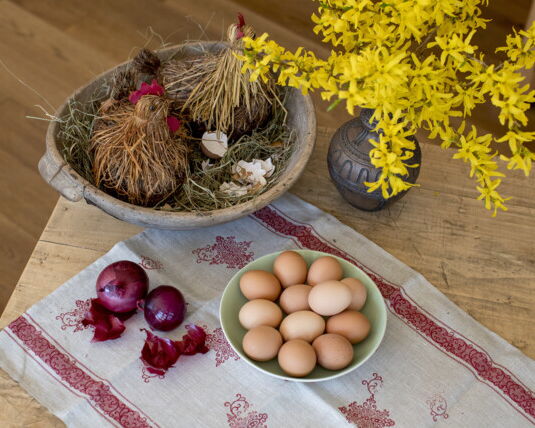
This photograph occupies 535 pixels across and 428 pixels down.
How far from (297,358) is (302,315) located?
0.06m

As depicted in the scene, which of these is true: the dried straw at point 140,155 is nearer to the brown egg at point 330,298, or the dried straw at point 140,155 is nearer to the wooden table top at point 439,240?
the wooden table top at point 439,240

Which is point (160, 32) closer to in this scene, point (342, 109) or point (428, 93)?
point (342, 109)

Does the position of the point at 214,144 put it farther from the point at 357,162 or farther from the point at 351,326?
the point at 351,326

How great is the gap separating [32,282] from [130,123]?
0.89 feet

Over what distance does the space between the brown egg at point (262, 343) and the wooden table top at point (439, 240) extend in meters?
0.28

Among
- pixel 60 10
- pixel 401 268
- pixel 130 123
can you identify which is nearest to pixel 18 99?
pixel 60 10

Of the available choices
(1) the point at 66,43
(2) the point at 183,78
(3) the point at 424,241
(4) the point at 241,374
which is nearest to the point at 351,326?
(4) the point at 241,374

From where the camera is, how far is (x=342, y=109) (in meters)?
1.90

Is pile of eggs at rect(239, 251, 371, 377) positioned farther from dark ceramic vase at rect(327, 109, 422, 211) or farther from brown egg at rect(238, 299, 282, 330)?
dark ceramic vase at rect(327, 109, 422, 211)

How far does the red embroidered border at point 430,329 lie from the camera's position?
0.80m

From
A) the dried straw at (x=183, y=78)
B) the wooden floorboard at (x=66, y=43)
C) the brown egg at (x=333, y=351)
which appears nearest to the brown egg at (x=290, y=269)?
the brown egg at (x=333, y=351)

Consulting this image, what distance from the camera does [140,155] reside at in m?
0.90

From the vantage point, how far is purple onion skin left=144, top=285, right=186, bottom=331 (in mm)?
814

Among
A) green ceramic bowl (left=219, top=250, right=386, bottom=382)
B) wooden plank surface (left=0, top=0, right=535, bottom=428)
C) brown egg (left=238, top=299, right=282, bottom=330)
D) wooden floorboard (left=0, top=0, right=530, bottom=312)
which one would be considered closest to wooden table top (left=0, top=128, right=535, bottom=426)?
wooden plank surface (left=0, top=0, right=535, bottom=428)
